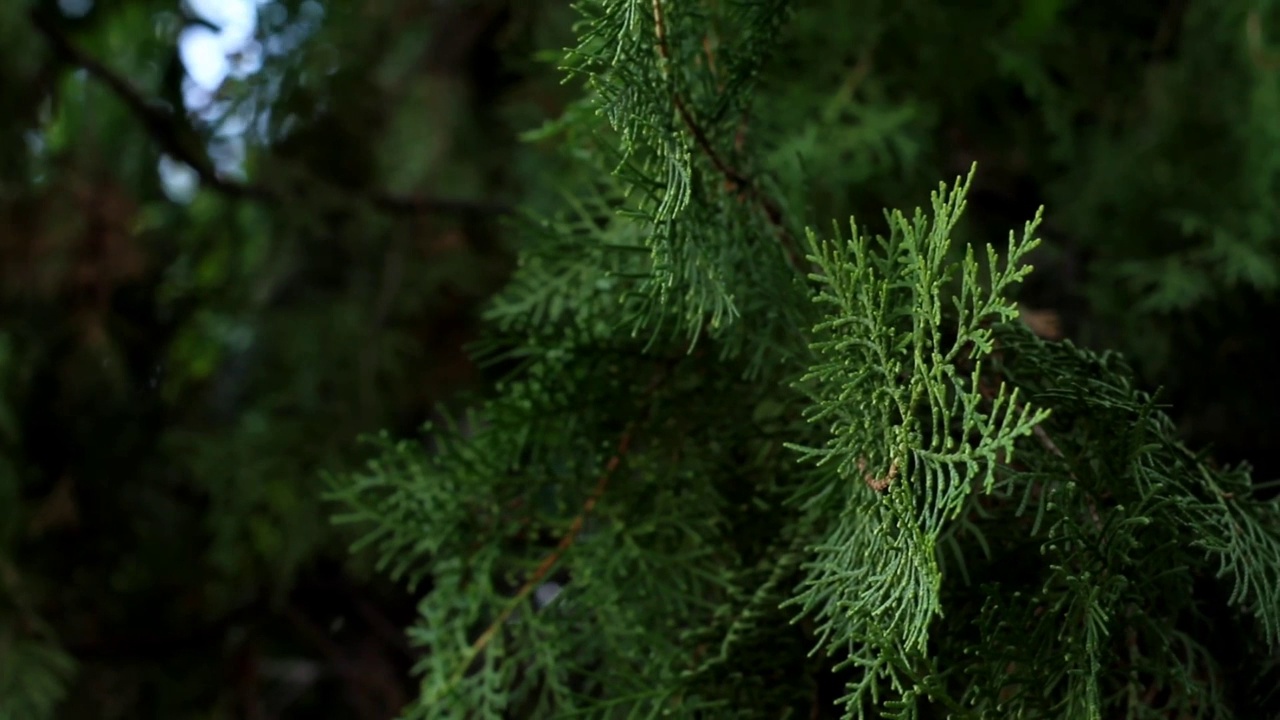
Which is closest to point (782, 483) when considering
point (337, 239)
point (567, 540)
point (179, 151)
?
point (567, 540)

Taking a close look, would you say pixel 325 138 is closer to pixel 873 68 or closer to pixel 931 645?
pixel 873 68

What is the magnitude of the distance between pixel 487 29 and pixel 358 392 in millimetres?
646

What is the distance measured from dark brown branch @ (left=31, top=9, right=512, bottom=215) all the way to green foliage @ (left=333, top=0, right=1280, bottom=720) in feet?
2.35

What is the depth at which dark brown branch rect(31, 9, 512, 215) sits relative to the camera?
1.61 meters

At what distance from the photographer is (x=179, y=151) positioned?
162 cm

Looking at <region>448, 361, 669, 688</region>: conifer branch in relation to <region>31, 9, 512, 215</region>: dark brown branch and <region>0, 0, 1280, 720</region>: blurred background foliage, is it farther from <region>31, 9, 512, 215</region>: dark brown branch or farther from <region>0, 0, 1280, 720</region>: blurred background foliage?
<region>31, 9, 512, 215</region>: dark brown branch

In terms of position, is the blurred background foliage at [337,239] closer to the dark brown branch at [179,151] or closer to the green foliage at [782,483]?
the dark brown branch at [179,151]

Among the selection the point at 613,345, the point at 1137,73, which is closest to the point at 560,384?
the point at 613,345

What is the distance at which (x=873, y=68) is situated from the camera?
145cm

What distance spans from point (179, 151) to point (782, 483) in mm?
1130

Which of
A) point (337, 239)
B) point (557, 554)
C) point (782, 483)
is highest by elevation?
point (337, 239)

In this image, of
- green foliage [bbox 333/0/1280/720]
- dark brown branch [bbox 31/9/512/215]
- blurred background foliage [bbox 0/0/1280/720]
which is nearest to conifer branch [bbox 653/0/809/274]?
green foliage [bbox 333/0/1280/720]

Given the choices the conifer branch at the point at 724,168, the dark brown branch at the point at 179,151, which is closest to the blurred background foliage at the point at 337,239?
the dark brown branch at the point at 179,151

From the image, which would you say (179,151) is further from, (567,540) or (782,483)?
(782,483)
